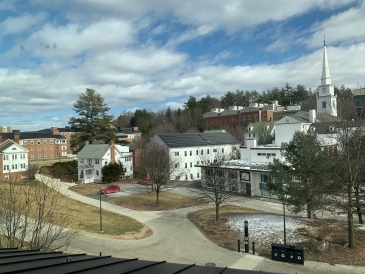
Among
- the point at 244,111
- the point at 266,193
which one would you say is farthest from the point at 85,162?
the point at 244,111

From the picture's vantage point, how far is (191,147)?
5009cm

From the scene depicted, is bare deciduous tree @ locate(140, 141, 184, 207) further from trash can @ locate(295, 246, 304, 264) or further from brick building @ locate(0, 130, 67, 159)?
brick building @ locate(0, 130, 67, 159)

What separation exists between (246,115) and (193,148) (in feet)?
150

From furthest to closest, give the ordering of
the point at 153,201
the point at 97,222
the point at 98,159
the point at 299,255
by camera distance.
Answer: the point at 98,159 → the point at 153,201 → the point at 97,222 → the point at 299,255

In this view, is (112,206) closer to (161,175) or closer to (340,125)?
(161,175)

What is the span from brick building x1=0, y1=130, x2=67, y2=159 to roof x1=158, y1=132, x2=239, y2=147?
53.8m

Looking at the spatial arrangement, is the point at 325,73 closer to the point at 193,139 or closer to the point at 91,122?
the point at 193,139

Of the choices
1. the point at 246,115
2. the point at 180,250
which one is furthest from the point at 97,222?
the point at 246,115

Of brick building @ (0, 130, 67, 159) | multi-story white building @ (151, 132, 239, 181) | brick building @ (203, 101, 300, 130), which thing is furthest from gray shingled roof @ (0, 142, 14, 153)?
brick building @ (203, 101, 300, 130)

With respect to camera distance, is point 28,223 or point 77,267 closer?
point 77,267

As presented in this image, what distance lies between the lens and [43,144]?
87125mm

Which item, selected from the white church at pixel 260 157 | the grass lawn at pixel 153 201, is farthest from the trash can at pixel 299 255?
the grass lawn at pixel 153 201

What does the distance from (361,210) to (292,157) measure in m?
6.95

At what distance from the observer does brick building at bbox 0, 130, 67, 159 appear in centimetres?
8336
